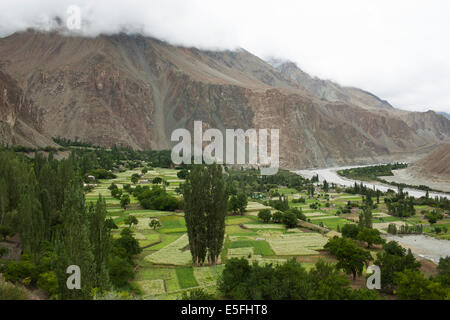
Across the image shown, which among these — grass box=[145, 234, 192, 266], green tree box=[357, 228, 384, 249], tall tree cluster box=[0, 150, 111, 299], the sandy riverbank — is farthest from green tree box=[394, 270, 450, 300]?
the sandy riverbank

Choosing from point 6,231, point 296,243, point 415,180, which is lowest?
point 296,243

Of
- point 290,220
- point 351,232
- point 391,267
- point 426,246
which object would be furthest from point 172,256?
point 426,246

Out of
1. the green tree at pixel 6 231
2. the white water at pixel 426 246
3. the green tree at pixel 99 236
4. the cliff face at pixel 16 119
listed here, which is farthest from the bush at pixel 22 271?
the cliff face at pixel 16 119

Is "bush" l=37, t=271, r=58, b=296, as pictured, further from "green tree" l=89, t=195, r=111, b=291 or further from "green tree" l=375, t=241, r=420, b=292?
"green tree" l=375, t=241, r=420, b=292

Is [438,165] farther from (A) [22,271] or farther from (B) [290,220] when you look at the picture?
(A) [22,271]

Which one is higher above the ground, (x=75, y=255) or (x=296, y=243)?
(x=75, y=255)

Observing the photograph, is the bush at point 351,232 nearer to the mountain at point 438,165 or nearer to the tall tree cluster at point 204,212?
the tall tree cluster at point 204,212
